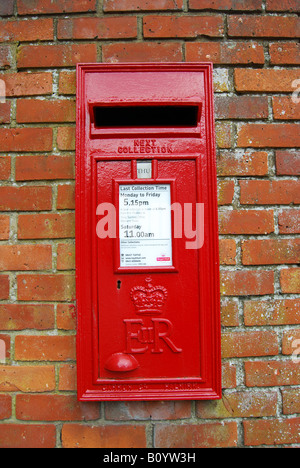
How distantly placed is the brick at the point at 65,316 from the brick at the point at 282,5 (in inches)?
55.7

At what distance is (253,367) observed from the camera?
4.05 feet

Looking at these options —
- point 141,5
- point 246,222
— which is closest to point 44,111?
point 141,5

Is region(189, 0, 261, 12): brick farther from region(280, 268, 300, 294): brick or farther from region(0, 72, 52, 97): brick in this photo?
region(280, 268, 300, 294): brick

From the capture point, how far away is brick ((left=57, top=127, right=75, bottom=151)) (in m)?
1.26

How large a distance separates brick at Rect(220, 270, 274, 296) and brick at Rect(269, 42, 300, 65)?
0.84 meters

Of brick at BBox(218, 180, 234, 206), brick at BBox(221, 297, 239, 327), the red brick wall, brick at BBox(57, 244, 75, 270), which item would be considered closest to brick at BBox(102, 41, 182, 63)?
the red brick wall

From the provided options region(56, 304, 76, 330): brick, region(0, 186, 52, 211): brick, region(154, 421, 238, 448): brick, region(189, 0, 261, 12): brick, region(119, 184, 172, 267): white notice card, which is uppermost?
region(189, 0, 261, 12): brick

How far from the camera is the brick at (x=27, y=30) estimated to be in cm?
128

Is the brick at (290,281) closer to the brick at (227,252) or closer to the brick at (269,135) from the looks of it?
the brick at (227,252)

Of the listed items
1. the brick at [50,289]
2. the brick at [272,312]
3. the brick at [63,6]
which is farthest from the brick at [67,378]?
the brick at [63,6]

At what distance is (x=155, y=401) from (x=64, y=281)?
22.5 inches

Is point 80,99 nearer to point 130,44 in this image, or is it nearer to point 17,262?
point 130,44

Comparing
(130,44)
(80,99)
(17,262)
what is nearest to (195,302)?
(17,262)

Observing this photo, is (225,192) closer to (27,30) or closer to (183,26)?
(183,26)
